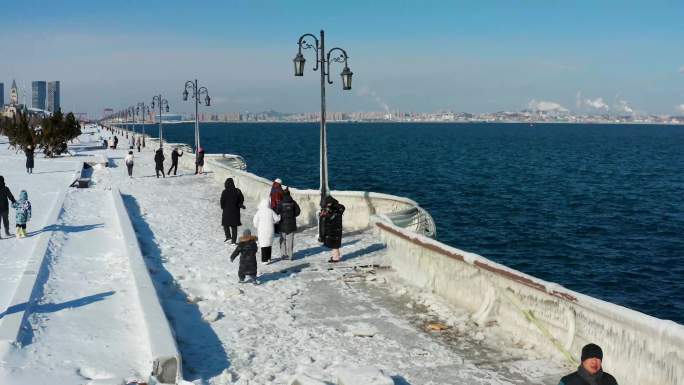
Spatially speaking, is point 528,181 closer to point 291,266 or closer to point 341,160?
point 341,160

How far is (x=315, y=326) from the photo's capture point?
29.5 feet

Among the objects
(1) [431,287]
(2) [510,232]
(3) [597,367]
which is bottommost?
(2) [510,232]

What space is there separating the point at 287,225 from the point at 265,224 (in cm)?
65

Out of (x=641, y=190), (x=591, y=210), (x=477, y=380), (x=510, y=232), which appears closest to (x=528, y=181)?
(x=641, y=190)

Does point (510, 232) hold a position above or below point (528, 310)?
below

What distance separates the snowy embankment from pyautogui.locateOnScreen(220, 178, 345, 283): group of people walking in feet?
6.04

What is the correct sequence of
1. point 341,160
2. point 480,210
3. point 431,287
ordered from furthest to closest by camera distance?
point 341,160 < point 480,210 < point 431,287

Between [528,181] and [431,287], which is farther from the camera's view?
[528,181]

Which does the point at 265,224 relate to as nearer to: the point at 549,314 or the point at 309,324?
the point at 309,324

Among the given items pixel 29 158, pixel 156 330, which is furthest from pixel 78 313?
pixel 29 158

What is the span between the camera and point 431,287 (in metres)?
10.5

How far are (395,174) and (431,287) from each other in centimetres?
4778

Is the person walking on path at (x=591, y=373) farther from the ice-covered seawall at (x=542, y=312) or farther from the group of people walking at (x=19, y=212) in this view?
the group of people walking at (x=19, y=212)

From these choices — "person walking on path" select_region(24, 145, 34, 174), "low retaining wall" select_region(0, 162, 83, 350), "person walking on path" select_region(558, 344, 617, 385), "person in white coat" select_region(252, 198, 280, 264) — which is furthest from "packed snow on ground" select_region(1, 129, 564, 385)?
"person walking on path" select_region(24, 145, 34, 174)
